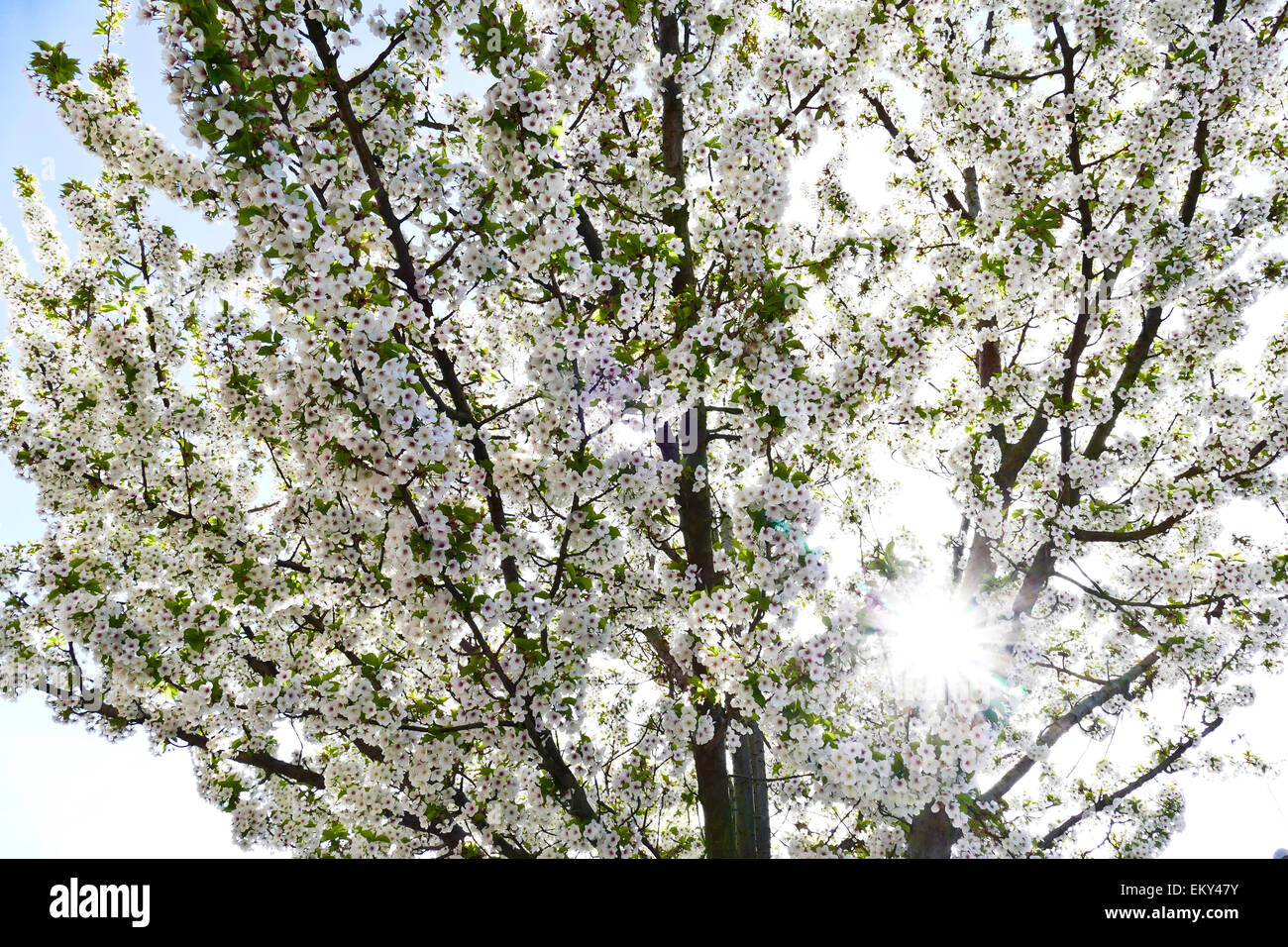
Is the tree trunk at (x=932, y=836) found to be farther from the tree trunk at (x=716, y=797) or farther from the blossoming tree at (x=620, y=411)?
the tree trunk at (x=716, y=797)

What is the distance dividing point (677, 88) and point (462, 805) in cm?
748

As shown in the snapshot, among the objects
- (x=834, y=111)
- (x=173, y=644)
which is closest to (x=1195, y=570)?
(x=834, y=111)

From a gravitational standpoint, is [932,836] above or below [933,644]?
below

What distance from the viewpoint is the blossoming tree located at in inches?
180

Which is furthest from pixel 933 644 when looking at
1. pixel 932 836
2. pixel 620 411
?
pixel 620 411

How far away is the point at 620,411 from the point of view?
17.1 ft

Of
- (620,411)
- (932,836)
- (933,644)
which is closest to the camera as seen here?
(620,411)

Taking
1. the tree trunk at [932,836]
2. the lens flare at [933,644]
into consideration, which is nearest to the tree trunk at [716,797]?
the lens flare at [933,644]

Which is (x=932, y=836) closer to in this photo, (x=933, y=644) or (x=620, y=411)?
(x=933, y=644)

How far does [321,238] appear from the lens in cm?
386

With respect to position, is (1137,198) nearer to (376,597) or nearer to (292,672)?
A: (376,597)

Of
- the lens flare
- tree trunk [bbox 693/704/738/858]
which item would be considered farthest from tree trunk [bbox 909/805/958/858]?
tree trunk [bbox 693/704/738/858]

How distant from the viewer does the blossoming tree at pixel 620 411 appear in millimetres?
4578

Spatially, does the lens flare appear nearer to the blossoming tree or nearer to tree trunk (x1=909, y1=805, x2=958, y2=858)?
the blossoming tree
